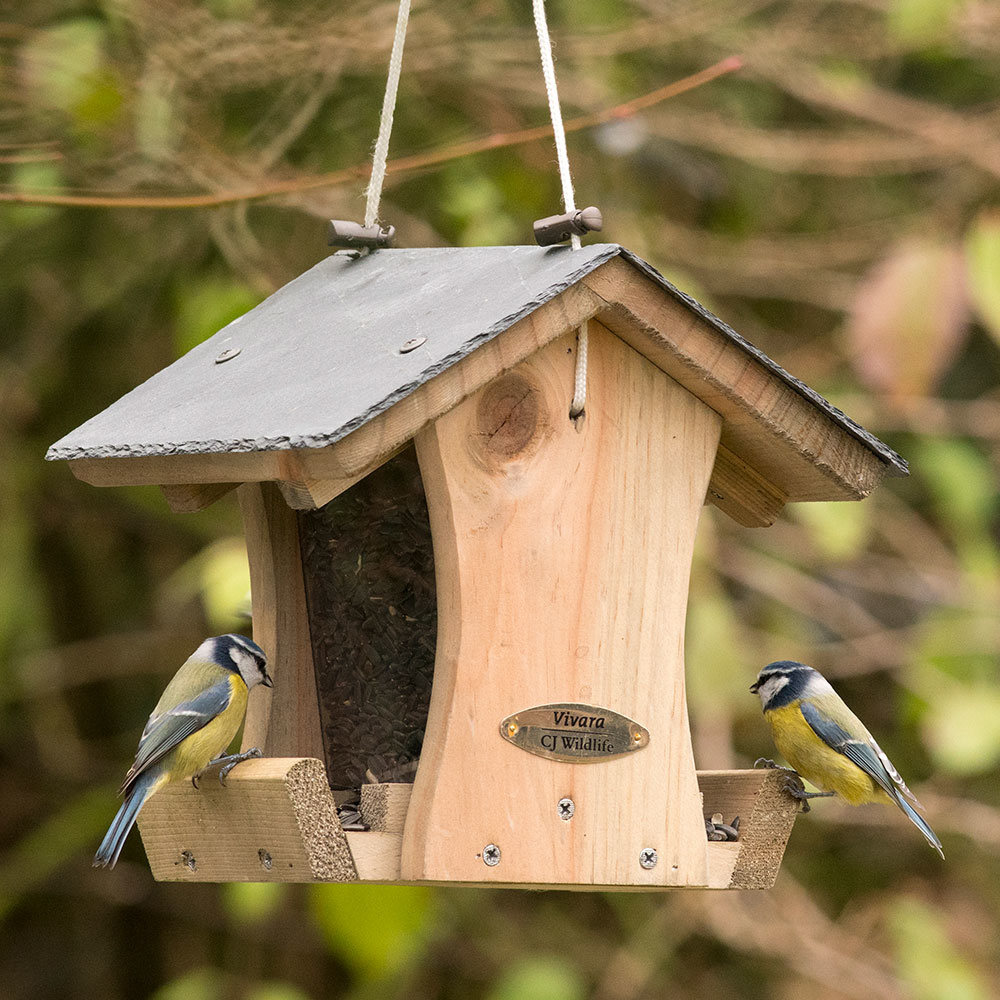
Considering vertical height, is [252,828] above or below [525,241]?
below

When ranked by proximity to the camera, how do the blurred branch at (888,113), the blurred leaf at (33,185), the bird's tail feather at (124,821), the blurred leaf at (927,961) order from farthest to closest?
the blurred branch at (888,113) < the blurred leaf at (927,961) < the blurred leaf at (33,185) < the bird's tail feather at (124,821)

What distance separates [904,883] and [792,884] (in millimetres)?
981

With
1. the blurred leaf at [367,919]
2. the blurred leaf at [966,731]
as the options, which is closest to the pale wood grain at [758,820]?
the blurred leaf at [367,919]

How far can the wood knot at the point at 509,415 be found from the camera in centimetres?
247

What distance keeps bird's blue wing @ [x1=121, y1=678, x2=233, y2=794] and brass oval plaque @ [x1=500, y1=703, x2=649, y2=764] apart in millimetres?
577

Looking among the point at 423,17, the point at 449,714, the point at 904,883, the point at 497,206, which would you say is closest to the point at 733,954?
the point at 904,883

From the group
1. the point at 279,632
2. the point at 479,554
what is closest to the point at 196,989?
the point at 279,632

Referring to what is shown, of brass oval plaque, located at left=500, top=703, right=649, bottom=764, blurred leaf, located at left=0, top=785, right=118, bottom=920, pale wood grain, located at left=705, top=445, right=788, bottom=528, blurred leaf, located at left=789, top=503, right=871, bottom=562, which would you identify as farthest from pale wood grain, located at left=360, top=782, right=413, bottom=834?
blurred leaf, located at left=0, top=785, right=118, bottom=920

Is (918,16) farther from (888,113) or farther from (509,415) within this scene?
(509,415)

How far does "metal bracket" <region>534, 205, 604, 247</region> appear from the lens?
8.18ft

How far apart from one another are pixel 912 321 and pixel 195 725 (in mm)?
2149

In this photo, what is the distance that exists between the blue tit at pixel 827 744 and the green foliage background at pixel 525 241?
1.03m

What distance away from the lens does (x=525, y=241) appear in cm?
502

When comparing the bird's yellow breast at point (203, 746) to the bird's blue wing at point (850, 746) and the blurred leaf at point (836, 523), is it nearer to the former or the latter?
the bird's blue wing at point (850, 746)
